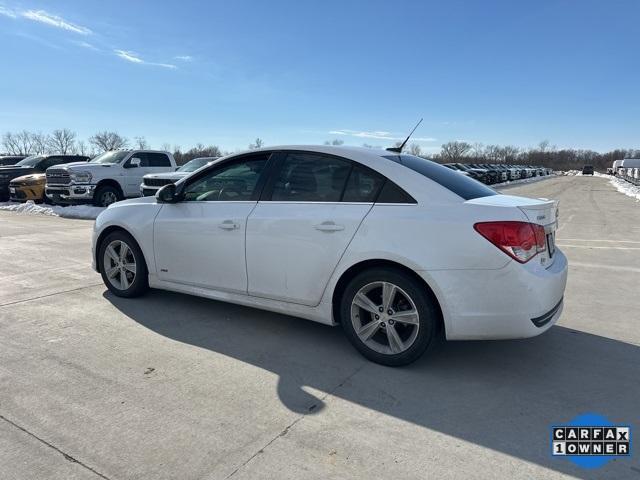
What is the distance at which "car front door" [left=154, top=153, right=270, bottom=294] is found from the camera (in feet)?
13.6

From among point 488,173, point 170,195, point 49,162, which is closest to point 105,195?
point 49,162

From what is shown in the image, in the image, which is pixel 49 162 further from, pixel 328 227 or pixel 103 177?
pixel 328 227

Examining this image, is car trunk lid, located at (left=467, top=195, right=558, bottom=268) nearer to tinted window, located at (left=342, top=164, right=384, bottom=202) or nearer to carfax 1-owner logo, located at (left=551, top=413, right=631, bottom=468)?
tinted window, located at (left=342, top=164, right=384, bottom=202)

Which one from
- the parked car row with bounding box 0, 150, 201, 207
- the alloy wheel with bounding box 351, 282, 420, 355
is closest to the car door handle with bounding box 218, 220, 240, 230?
the alloy wheel with bounding box 351, 282, 420, 355

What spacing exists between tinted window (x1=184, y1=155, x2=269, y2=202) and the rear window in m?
1.23

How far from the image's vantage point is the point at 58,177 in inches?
571

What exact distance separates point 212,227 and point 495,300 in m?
2.54

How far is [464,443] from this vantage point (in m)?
2.60

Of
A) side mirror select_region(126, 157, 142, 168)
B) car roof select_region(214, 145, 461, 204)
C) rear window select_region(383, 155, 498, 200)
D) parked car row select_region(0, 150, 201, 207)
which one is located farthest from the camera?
side mirror select_region(126, 157, 142, 168)

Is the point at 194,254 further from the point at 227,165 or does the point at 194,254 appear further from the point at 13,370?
the point at 13,370

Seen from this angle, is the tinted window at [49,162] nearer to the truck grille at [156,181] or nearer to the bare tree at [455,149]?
the truck grille at [156,181]

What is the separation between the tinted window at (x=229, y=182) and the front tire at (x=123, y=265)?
93cm

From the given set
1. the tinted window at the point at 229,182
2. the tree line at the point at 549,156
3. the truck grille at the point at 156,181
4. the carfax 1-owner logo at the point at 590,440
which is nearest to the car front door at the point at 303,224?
the tinted window at the point at 229,182

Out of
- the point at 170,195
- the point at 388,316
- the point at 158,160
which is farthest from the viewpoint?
the point at 158,160
